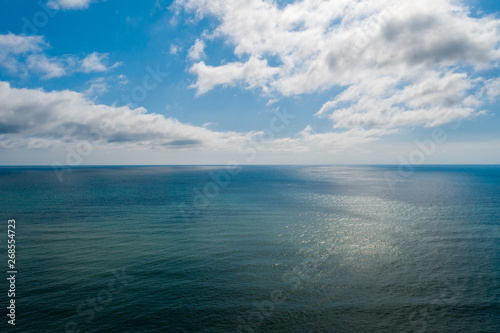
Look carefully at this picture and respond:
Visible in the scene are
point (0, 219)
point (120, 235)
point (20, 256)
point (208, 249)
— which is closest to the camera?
point (20, 256)

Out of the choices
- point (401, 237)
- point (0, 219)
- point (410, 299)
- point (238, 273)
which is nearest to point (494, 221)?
point (401, 237)

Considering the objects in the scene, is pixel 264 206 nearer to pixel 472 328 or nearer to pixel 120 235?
pixel 120 235

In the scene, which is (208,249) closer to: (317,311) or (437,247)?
(317,311)

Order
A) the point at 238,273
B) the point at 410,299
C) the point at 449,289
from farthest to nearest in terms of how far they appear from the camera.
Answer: the point at 238,273, the point at 449,289, the point at 410,299

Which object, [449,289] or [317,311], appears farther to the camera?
[449,289]

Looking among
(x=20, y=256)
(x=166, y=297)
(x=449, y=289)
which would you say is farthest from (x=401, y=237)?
(x=20, y=256)

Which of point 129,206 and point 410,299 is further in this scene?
point 129,206

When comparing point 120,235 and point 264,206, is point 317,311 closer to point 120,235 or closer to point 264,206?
point 120,235

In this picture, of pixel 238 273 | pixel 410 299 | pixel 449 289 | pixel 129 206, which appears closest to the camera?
pixel 410 299

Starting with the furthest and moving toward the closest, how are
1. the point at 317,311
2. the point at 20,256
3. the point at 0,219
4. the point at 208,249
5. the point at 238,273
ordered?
1. the point at 0,219
2. the point at 208,249
3. the point at 20,256
4. the point at 238,273
5. the point at 317,311
